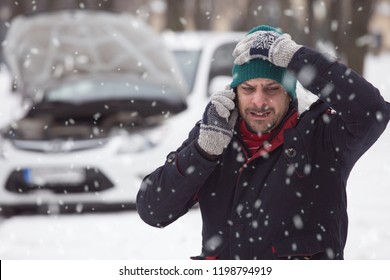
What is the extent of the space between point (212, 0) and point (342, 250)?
46.2 metres

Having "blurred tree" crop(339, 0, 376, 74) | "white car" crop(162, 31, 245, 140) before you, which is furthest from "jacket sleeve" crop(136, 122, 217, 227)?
"blurred tree" crop(339, 0, 376, 74)

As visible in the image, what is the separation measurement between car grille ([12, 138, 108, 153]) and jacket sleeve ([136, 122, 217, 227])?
4.24 meters

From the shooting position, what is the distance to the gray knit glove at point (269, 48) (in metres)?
2.76

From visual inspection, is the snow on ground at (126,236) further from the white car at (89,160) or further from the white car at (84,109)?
the white car at (84,109)

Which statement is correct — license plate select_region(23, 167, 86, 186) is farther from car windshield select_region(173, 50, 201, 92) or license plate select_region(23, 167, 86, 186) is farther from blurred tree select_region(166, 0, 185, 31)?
blurred tree select_region(166, 0, 185, 31)

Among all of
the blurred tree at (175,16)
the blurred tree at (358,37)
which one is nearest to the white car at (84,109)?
the blurred tree at (358,37)

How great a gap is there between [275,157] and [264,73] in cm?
30

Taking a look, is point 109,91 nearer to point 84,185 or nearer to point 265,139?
point 84,185

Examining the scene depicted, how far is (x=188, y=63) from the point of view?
8094 mm

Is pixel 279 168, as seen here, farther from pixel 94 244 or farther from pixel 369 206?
pixel 369 206

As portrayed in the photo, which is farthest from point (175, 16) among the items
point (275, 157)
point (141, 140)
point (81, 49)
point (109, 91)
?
point (275, 157)

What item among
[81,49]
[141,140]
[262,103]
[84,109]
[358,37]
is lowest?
A: [262,103]

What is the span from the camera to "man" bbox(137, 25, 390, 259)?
2.68m

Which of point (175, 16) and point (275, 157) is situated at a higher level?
point (175, 16)
